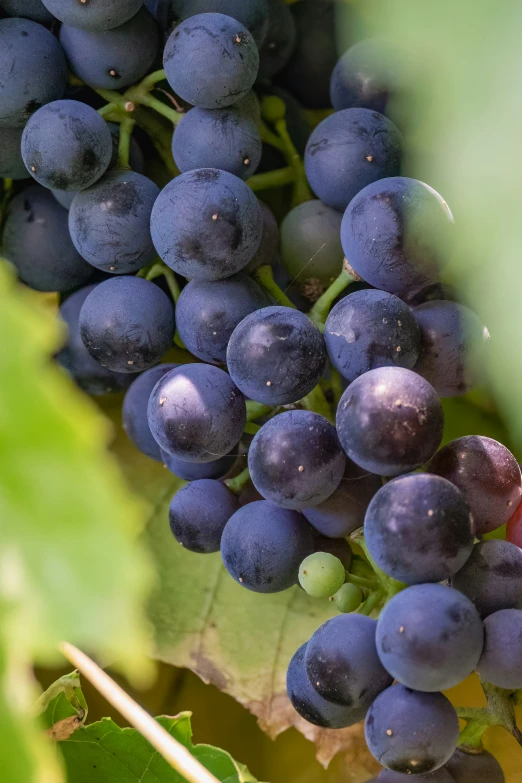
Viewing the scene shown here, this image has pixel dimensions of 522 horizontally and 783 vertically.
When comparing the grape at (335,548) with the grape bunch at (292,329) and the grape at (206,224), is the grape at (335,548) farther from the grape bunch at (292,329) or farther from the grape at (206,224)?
the grape at (206,224)

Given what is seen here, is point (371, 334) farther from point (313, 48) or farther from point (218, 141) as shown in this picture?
point (313, 48)

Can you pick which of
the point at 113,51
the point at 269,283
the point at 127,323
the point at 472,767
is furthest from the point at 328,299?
the point at 472,767

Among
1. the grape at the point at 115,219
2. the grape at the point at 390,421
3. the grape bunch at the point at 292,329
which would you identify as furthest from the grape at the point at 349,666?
the grape at the point at 115,219

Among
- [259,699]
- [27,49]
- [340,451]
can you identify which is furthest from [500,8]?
[259,699]

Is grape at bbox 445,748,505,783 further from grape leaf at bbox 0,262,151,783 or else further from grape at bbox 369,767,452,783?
grape leaf at bbox 0,262,151,783

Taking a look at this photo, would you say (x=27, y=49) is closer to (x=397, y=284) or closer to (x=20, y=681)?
(x=397, y=284)
